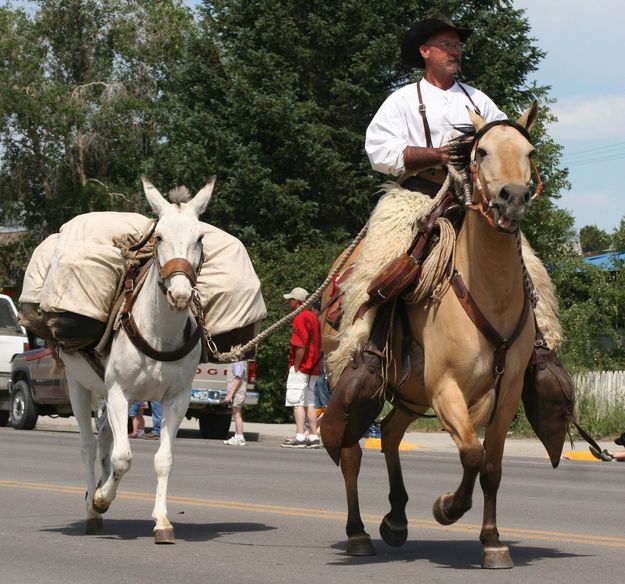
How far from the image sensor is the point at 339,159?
1433 inches

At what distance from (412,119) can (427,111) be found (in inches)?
4.5

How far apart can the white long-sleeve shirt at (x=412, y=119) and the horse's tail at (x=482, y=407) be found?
1.77m

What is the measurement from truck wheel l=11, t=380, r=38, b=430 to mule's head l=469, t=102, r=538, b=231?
1932 cm

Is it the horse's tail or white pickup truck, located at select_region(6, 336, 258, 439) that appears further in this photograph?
white pickup truck, located at select_region(6, 336, 258, 439)

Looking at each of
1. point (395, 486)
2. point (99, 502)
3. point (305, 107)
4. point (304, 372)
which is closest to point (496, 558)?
point (395, 486)

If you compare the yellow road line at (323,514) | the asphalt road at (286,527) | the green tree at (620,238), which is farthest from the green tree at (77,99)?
the yellow road line at (323,514)

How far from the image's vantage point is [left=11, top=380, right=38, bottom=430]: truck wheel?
2572 centimetres

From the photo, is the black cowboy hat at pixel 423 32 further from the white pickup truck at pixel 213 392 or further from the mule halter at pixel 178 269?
the white pickup truck at pixel 213 392

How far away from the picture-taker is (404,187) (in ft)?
29.9

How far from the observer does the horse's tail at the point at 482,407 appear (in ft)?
25.8

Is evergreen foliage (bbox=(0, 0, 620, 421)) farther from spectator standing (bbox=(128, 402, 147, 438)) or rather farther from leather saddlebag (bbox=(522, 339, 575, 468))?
leather saddlebag (bbox=(522, 339, 575, 468))

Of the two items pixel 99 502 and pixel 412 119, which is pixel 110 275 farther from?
pixel 412 119

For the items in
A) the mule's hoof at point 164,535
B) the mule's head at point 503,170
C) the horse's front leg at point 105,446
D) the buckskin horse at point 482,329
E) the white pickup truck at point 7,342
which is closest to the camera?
the mule's head at point 503,170

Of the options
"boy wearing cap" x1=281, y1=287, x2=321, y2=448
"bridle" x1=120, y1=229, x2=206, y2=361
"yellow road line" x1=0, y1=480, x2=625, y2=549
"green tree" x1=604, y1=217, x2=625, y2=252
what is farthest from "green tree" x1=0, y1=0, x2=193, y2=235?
"bridle" x1=120, y1=229, x2=206, y2=361
